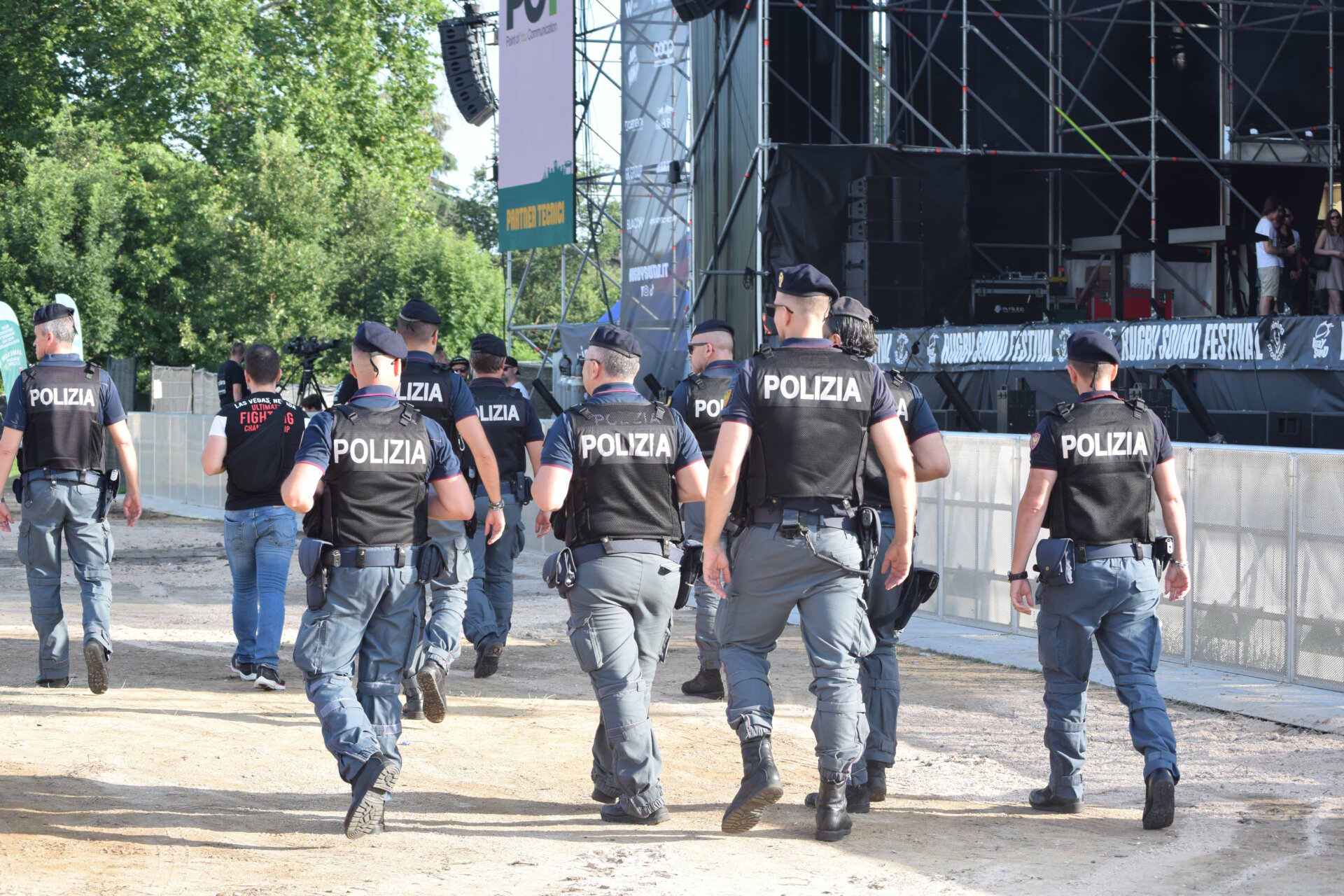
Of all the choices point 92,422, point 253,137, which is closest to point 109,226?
point 253,137

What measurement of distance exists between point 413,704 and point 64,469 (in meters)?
2.20

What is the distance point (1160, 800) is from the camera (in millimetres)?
5402

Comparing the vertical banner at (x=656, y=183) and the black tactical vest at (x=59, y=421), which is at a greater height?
the vertical banner at (x=656, y=183)

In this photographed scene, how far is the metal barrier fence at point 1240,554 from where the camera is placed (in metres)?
8.00

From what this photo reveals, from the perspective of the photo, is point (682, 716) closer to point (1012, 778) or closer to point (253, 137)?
point (1012, 778)

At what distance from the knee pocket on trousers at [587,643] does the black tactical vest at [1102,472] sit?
1.79m

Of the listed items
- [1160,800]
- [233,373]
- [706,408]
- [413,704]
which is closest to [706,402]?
[706,408]

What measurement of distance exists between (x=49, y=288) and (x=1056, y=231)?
22875 mm

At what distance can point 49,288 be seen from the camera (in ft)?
108

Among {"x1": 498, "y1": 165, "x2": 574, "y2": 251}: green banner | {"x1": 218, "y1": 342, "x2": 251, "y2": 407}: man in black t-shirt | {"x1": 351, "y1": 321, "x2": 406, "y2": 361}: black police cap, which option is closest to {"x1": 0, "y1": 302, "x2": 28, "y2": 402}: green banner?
{"x1": 498, "y1": 165, "x2": 574, "y2": 251}: green banner

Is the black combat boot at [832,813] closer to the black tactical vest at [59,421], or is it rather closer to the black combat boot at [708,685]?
the black combat boot at [708,685]

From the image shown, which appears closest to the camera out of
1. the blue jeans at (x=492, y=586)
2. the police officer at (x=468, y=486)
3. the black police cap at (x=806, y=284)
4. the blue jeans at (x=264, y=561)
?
the black police cap at (x=806, y=284)

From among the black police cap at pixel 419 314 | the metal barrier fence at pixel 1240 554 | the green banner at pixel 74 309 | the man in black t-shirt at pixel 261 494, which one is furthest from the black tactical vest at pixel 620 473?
the metal barrier fence at pixel 1240 554

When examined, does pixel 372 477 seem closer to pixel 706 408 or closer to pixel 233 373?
pixel 706 408
